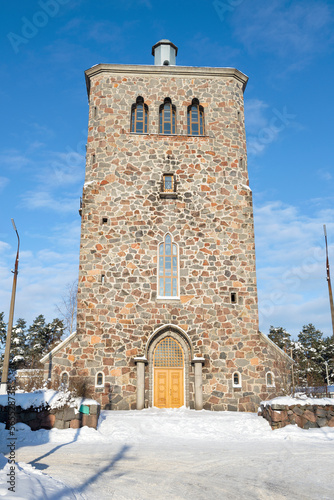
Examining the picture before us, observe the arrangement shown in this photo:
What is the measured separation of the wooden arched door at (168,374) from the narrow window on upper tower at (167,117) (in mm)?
10473

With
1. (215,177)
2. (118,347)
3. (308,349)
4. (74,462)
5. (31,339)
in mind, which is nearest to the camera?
(74,462)

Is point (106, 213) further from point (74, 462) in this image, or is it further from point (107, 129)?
point (74, 462)

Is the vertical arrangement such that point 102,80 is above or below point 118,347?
above

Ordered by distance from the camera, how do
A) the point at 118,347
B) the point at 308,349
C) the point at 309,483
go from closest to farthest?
the point at 309,483 → the point at 118,347 → the point at 308,349

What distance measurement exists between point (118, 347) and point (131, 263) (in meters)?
3.77

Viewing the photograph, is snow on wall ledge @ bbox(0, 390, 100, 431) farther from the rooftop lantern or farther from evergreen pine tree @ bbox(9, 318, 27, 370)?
evergreen pine tree @ bbox(9, 318, 27, 370)

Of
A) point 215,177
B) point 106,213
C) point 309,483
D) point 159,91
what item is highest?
point 159,91

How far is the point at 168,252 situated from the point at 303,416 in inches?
366

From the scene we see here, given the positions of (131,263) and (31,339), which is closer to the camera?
(131,263)

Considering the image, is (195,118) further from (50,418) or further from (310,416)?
(50,418)

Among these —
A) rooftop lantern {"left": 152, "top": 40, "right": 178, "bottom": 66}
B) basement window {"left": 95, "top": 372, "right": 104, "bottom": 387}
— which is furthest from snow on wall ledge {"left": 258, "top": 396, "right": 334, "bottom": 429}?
rooftop lantern {"left": 152, "top": 40, "right": 178, "bottom": 66}

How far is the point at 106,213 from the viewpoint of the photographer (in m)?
20.0

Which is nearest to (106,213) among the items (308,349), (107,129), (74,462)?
(107,129)

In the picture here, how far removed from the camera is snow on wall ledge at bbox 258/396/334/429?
13.0 metres
